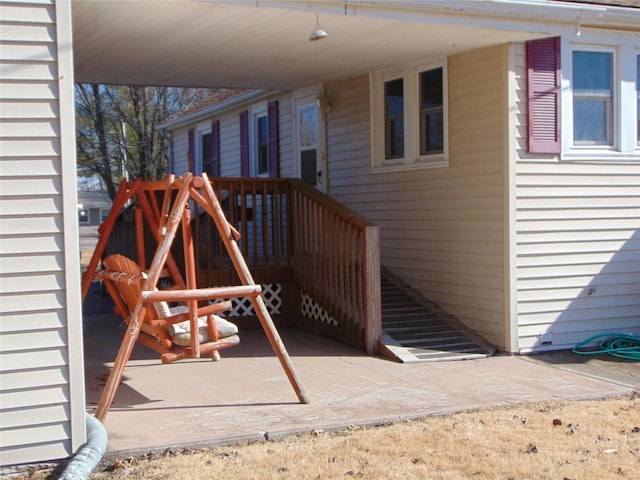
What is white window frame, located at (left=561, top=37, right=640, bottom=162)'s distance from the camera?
870 centimetres

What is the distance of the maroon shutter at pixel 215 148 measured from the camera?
16.5m

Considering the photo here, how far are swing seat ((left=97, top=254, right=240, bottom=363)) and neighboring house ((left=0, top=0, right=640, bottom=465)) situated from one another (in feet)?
3.96

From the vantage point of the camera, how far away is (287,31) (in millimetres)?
7711

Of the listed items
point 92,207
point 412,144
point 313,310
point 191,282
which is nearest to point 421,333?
point 313,310

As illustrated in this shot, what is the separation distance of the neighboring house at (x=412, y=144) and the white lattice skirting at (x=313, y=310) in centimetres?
117

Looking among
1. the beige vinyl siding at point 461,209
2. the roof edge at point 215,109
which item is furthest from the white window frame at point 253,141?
the beige vinyl siding at point 461,209

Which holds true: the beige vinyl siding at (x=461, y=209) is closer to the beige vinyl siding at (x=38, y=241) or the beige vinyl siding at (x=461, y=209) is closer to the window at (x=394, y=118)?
the window at (x=394, y=118)

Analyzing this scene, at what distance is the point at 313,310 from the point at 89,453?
18.2ft

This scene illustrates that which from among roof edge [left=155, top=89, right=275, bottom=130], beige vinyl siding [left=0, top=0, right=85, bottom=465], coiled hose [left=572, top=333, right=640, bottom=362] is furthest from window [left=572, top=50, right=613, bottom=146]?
beige vinyl siding [left=0, top=0, right=85, bottom=465]

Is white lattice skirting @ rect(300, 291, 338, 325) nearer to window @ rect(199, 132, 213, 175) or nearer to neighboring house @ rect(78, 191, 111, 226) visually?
window @ rect(199, 132, 213, 175)

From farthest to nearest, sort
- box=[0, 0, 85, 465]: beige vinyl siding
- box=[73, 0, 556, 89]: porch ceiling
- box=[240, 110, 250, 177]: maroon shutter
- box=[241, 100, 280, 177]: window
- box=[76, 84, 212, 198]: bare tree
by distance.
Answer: box=[76, 84, 212, 198]: bare tree → box=[240, 110, 250, 177]: maroon shutter → box=[241, 100, 280, 177]: window → box=[73, 0, 556, 89]: porch ceiling → box=[0, 0, 85, 465]: beige vinyl siding

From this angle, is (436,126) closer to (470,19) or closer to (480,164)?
(480,164)

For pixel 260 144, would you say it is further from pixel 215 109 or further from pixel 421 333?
pixel 421 333

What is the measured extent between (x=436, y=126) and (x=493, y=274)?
2.14m
